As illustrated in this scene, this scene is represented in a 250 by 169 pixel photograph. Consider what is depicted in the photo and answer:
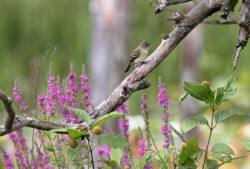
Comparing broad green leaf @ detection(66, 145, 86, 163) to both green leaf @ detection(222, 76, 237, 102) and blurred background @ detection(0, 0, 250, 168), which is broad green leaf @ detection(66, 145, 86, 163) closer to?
green leaf @ detection(222, 76, 237, 102)

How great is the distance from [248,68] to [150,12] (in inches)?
95.8

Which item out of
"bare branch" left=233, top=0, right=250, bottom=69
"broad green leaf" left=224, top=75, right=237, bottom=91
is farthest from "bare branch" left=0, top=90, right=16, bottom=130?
"bare branch" left=233, top=0, right=250, bottom=69

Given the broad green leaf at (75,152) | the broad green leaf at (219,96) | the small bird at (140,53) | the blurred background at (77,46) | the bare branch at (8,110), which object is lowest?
the broad green leaf at (75,152)

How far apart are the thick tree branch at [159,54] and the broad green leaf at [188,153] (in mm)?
251

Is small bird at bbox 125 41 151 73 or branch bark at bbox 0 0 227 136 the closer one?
branch bark at bbox 0 0 227 136

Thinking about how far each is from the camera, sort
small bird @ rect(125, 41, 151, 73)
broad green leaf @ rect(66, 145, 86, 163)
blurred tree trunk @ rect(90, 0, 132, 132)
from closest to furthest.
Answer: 1. broad green leaf @ rect(66, 145, 86, 163)
2. small bird @ rect(125, 41, 151, 73)
3. blurred tree trunk @ rect(90, 0, 132, 132)

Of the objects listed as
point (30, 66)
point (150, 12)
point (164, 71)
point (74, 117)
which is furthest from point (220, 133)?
point (74, 117)

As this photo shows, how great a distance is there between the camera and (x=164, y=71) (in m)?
13.4

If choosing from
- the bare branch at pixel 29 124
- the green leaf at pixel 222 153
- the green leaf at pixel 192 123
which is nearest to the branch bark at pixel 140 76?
the bare branch at pixel 29 124

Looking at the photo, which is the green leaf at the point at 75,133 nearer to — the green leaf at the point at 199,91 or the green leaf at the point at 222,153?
the green leaf at the point at 199,91

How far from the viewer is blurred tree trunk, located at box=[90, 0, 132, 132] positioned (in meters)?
8.55

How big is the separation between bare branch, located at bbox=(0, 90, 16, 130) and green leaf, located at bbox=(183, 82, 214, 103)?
0.59 meters

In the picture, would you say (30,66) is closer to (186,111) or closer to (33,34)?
(33,34)

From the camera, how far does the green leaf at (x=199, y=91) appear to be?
6.75ft
